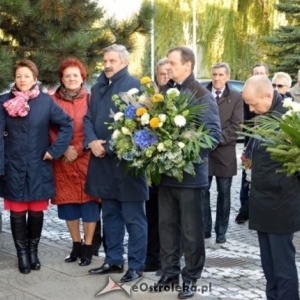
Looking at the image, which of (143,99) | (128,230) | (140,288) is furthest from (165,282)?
(143,99)

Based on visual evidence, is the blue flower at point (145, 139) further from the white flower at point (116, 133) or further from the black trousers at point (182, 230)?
the black trousers at point (182, 230)

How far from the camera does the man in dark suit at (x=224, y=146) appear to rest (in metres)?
7.90

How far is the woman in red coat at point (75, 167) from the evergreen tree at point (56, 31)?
2.16 ft

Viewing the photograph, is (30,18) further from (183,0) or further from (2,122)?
(183,0)

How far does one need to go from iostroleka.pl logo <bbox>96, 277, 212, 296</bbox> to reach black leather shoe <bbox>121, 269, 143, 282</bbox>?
0.04m

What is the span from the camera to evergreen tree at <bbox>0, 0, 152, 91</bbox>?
718cm

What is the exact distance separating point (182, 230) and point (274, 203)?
101 centimetres

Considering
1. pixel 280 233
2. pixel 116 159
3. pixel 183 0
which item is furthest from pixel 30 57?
pixel 183 0

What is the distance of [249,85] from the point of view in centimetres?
501

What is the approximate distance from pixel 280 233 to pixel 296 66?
17.5 metres

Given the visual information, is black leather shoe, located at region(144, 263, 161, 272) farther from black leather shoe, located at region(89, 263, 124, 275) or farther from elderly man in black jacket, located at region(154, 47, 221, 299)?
elderly man in black jacket, located at region(154, 47, 221, 299)

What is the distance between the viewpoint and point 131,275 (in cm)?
603

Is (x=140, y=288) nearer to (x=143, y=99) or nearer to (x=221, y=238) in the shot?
(x=143, y=99)

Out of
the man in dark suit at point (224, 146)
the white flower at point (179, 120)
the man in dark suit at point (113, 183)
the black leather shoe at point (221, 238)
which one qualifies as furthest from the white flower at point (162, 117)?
the black leather shoe at point (221, 238)
